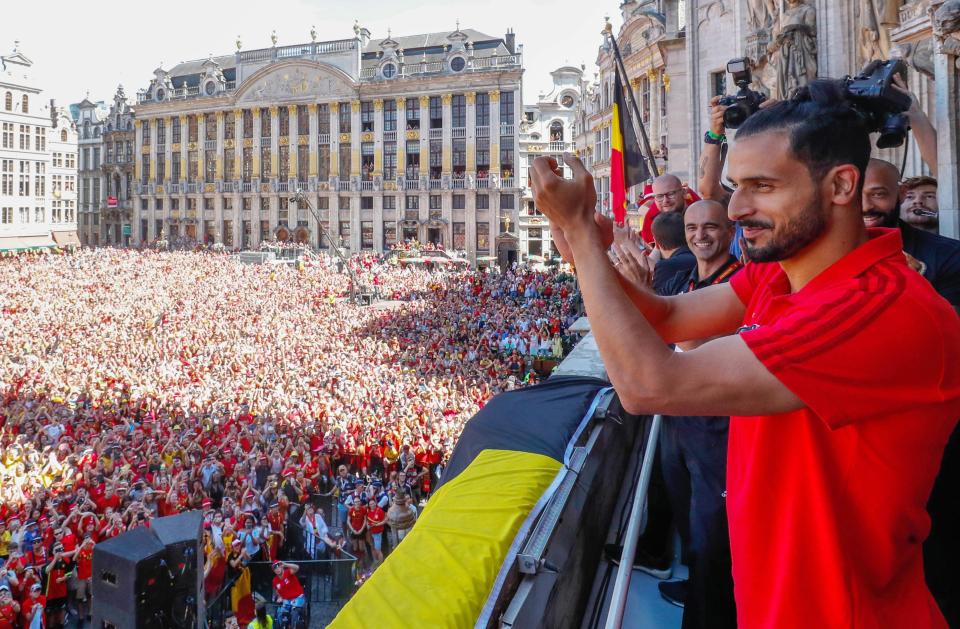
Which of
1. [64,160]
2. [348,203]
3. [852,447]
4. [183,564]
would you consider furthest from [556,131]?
[852,447]

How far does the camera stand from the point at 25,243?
202 feet

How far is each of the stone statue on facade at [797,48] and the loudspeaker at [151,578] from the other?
379 inches

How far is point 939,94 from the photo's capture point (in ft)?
18.4

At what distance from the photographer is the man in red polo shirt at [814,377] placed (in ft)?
4.94

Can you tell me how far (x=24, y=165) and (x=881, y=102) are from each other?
75807 millimetres

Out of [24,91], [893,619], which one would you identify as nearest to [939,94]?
[893,619]

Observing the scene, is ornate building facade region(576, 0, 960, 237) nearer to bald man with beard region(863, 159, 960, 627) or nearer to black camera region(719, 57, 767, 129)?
black camera region(719, 57, 767, 129)

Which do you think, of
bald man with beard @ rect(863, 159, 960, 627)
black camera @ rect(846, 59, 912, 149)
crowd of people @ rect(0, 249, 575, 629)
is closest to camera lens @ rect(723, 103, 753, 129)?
bald man with beard @ rect(863, 159, 960, 627)

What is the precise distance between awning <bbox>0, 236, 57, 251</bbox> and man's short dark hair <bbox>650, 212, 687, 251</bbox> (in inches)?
2686

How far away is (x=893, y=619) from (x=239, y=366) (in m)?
19.8

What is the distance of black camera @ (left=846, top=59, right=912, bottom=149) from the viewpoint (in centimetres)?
226

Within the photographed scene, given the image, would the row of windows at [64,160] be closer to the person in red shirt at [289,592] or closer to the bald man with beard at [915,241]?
the person in red shirt at [289,592]

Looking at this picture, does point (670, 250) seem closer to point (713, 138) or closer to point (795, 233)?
point (713, 138)

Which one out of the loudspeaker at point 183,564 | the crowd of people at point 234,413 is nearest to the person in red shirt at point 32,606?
the crowd of people at point 234,413
